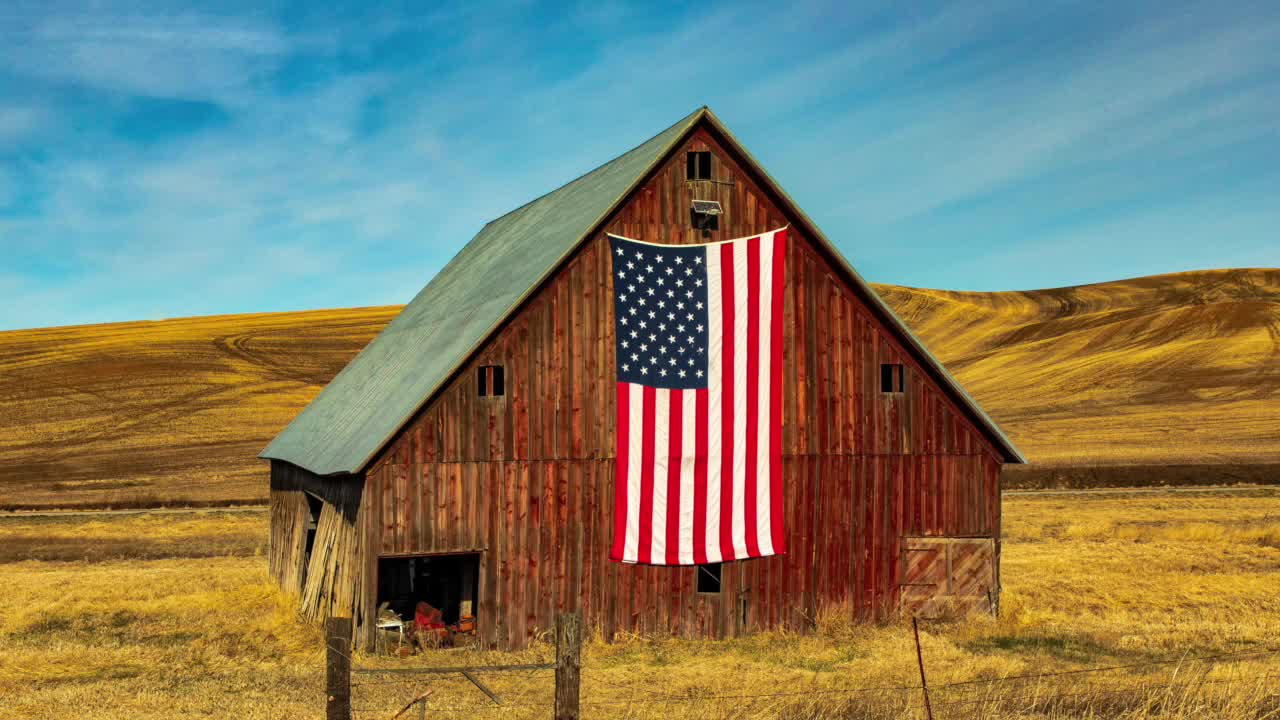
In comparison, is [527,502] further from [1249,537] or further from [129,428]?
[129,428]

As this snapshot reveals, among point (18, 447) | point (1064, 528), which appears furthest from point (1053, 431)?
point (18, 447)

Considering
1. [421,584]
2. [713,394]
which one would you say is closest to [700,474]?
[713,394]

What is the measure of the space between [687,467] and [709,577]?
225cm

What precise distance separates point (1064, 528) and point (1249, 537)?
216 inches

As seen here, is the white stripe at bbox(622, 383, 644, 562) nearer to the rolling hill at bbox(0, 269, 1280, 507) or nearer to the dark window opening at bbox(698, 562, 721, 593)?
the dark window opening at bbox(698, 562, 721, 593)

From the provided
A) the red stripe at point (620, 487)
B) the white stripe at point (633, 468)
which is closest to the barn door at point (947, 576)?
the white stripe at point (633, 468)

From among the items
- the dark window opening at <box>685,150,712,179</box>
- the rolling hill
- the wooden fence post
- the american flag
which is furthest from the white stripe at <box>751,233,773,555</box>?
the rolling hill

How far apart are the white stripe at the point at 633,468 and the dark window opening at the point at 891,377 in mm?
5086

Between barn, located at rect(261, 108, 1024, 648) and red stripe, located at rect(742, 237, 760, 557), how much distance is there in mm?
555

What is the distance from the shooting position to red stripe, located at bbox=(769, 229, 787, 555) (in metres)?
22.5

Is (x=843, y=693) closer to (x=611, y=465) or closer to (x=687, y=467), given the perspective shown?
(x=687, y=467)

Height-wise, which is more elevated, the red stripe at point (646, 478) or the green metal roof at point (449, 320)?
the green metal roof at point (449, 320)

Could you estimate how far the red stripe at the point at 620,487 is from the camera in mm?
21641

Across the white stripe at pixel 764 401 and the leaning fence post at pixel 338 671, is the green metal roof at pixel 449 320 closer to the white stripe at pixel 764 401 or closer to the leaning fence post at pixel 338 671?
the white stripe at pixel 764 401
